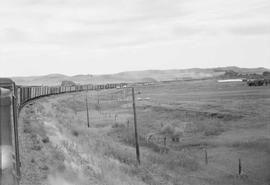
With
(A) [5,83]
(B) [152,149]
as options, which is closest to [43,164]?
(A) [5,83]

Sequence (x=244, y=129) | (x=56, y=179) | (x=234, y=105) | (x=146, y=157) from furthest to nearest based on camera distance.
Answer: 1. (x=234, y=105)
2. (x=244, y=129)
3. (x=146, y=157)
4. (x=56, y=179)

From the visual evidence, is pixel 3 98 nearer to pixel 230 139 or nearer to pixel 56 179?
pixel 56 179

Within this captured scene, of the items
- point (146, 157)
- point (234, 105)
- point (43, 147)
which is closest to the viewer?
point (43, 147)

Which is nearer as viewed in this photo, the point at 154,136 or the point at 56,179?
the point at 56,179

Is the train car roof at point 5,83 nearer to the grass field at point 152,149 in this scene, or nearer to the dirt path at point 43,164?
the dirt path at point 43,164

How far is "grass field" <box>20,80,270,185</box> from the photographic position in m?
12.4

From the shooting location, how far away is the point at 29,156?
10.4m

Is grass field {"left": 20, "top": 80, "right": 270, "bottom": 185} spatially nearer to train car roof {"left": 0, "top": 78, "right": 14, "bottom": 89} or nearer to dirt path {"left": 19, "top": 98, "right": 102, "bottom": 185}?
dirt path {"left": 19, "top": 98, "right": 102, "bottom": 185}

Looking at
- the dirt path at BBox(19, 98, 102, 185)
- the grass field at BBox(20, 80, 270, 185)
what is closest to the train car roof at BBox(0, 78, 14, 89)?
the dirt path at BBox(19, 98, 102, 185)

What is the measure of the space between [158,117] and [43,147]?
4635 cm

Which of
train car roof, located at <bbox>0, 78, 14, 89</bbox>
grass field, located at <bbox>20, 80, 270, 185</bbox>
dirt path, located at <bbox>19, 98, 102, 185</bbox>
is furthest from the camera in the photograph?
grass field, located at <bbox>20, 80, 270, 185</bbox>

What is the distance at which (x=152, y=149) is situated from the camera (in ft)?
113

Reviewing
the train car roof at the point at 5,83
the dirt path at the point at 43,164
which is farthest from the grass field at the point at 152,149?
the train car roof at the point at 5,83

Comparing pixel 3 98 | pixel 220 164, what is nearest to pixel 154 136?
pixel 220 164
